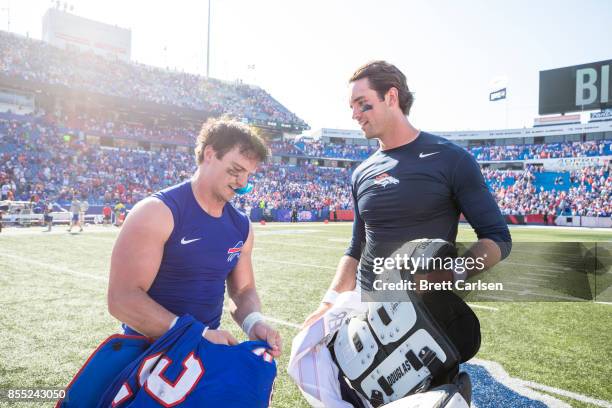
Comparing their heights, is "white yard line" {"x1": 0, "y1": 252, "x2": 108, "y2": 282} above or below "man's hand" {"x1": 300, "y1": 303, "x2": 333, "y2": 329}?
below

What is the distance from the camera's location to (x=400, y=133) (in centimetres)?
260

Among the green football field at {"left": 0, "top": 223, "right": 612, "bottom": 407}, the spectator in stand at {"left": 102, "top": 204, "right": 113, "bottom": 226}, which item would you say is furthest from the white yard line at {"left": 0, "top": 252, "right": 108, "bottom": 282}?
the spectator in stand at {"left": 102, "top": 204, "right": 113, "bottom": 226}

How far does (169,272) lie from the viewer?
230 centimetres

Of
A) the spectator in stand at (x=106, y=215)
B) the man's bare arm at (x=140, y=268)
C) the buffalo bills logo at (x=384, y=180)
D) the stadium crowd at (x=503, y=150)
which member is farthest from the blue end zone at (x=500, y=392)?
the stadium crowd at (x=503, y=150)

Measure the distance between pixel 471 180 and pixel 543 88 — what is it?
190 ft

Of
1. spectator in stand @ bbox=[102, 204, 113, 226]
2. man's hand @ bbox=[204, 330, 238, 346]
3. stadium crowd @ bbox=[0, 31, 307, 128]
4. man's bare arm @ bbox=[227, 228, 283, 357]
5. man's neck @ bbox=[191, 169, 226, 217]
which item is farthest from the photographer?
stadium crowd @ bbox=[0, 31, 307, 128]

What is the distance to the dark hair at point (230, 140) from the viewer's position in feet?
8.13

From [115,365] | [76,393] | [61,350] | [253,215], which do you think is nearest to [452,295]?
[115,365]

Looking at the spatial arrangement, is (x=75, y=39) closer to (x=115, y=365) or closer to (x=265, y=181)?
(x=265, y=181)

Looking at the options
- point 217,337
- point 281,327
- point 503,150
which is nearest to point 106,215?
point 281,327

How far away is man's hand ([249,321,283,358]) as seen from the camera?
7.42ft

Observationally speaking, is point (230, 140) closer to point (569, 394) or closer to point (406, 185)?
point (406, 185)

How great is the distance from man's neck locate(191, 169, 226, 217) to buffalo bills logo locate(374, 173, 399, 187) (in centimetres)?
96

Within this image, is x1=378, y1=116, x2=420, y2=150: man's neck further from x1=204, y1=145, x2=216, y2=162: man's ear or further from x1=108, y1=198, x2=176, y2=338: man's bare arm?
x1=108, y1=198, x2=176, y2=338: man's bare arm
